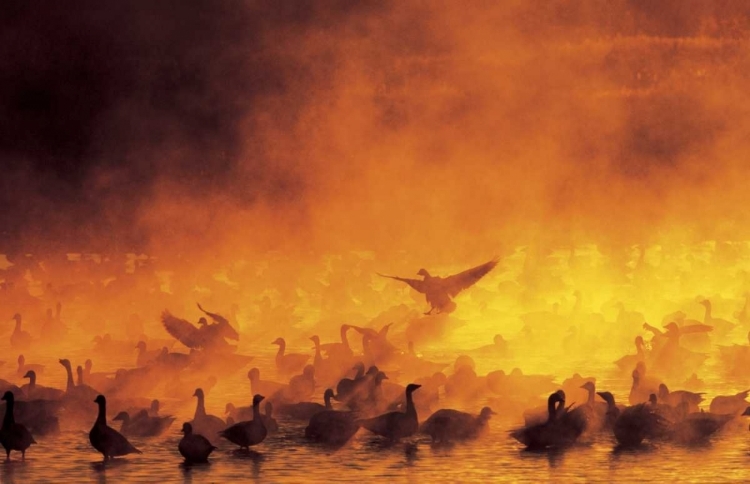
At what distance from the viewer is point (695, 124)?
179 ft

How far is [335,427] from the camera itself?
1877cm

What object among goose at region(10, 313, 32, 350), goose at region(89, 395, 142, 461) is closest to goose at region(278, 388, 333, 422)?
goose at region(89, 395, 142, 461)

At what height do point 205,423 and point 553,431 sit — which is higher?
point 205,423

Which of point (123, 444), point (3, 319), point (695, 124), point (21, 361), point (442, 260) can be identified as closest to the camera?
point (123, 444)

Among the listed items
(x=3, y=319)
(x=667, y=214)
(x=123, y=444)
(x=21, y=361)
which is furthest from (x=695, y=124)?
(x=123, y=444)

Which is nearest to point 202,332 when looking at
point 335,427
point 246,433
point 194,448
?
point 335,427

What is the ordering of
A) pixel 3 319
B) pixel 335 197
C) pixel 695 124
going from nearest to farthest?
1. pixel 3 319
2. pixel 335 197
3. pixel 695 124

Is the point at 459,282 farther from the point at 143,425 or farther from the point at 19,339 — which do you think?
the point at 143,425

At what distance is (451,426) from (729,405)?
309cm

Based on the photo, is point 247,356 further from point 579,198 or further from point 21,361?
point 579,198

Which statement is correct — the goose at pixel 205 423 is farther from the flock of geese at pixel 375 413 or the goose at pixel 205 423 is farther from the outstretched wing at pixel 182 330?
the outstretched wing at pixel 182 330

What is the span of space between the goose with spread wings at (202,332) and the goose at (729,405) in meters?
6.95

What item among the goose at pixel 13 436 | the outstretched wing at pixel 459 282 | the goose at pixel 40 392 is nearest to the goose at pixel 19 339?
the goose at pixel 40 392

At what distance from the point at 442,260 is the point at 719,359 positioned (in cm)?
1476
